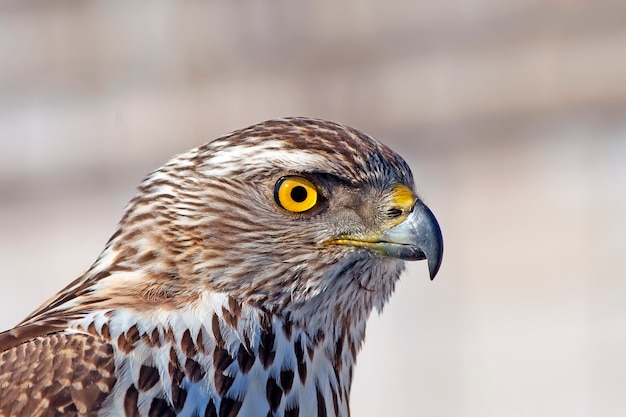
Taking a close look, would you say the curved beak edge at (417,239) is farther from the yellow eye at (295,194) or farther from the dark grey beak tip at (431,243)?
the yellow eye at (295,194)

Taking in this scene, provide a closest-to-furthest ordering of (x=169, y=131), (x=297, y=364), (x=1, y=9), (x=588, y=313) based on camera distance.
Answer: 1. (x=297, y=364)
2. (x=588, y=313)
3. (x=169, y=131)
4. (x=1, y=9)

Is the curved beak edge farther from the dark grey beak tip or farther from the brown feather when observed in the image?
the brown feather

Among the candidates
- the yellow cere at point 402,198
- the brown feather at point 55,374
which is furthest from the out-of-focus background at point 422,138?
the brown feather at point 55,374

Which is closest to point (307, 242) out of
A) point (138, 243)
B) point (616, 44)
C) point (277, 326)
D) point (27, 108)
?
point (277, 326)

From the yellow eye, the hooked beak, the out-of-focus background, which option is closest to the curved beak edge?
the hooked beak

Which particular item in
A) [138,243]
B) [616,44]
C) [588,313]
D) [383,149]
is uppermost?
[616,44]

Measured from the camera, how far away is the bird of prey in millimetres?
3113

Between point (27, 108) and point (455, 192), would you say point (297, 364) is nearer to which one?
point (455, 192)

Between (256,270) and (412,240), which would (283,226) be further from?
(412,240)

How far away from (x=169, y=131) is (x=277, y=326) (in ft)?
18.5

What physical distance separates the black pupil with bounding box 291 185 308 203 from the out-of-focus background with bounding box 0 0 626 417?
4.37 m

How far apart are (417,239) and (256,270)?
44 centimetres

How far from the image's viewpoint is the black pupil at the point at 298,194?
3365 mm

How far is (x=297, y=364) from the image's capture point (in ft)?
10.7
